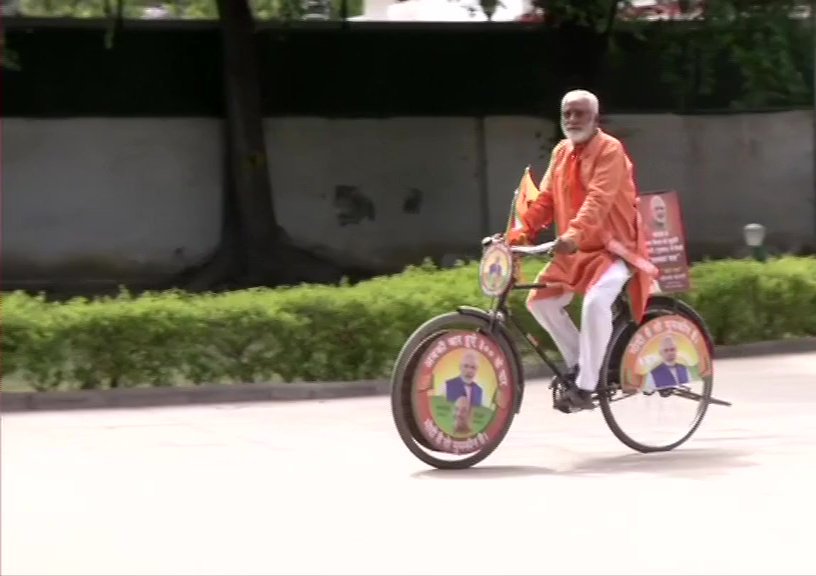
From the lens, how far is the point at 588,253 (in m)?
8.42

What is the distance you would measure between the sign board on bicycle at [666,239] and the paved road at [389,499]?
6.67 feet

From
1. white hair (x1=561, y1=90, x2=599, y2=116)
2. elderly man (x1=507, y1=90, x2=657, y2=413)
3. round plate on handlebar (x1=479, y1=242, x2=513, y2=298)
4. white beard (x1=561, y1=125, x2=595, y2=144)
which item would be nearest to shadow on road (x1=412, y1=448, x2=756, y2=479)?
elderly man (x1=507, y1=90, x2=657, y2=413)

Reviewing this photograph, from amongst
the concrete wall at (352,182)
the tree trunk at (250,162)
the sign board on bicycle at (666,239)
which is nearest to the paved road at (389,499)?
the sign board on bicycle at (666,239)

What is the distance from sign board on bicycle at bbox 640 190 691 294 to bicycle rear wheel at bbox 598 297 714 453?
332 cm

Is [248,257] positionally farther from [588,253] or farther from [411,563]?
[411,563]

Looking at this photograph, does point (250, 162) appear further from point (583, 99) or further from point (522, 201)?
point (583, 99)

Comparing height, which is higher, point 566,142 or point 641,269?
point 566,142

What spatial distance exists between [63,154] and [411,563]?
15888mm

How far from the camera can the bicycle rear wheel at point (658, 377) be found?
865 cm

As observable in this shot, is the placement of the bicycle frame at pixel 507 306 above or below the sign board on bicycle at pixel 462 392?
above

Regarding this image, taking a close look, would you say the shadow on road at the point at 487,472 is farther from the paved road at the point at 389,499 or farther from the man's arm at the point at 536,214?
the man's arm at the point at 536,214

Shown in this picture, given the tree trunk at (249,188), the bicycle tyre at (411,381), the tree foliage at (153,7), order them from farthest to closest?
1. the tree foliage at (153,7)
2. the tree trunk at (249,188)
3. the bicycle tyre at (411,381)

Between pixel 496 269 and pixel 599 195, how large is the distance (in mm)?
616

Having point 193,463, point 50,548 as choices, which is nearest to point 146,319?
point 193,463
